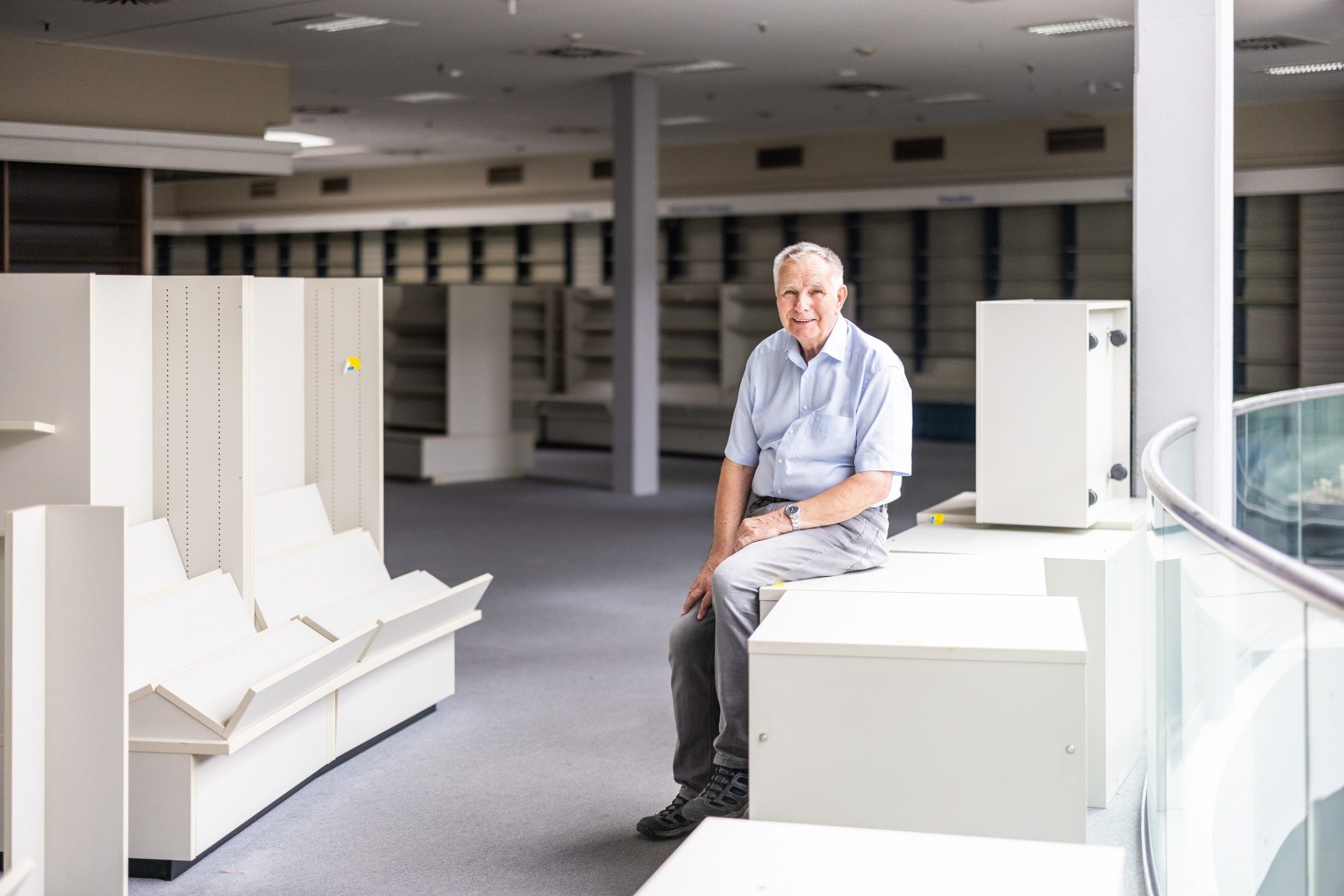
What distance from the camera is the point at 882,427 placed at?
11.3 feet

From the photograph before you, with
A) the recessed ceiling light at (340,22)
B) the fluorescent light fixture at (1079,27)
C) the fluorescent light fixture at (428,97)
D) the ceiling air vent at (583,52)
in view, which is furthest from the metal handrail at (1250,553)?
the fluorescent light fixture at (428,97)

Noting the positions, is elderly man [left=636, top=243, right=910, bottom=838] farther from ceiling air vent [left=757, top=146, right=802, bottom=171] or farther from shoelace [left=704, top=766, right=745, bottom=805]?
ceiling air vent [left=757, top=146, right=802, bottom=171]

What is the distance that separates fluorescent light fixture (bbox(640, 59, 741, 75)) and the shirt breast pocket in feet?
24.4

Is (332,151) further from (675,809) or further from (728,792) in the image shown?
(728,792)

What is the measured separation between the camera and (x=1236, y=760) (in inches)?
86.0

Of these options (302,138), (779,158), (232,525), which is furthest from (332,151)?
(232,525)

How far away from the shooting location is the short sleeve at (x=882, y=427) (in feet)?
11.3

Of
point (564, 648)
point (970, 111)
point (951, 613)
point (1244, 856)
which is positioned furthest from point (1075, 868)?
point (970, 111)

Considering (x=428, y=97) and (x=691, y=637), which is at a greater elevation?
(x=428, y=97)

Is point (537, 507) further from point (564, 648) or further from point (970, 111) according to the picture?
point (970, 111)

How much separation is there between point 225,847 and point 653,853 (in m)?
1.08

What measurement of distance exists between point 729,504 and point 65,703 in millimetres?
1666

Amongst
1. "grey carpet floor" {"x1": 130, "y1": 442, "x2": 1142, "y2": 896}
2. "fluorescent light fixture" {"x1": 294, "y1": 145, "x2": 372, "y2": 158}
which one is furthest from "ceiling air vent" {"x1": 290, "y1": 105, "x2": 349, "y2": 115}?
Result: "grey carpet floor" {"x1": 130, "y1": 442, "x2": 1142, "y2": 896}

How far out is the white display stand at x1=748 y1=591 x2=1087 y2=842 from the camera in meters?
2.31
